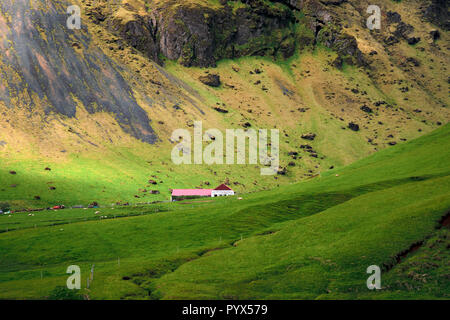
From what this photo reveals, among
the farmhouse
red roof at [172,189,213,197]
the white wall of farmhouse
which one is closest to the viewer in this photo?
the farmhouse

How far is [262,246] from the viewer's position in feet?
236

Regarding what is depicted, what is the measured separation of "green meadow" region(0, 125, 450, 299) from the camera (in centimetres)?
5272

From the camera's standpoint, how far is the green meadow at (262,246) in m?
52.7

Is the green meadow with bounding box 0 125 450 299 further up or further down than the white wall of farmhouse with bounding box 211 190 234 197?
further down

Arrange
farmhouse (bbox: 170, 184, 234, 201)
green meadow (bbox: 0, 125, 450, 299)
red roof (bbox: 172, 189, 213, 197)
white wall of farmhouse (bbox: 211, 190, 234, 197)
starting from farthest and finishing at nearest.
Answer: white wall of farmhouse (bbox: 211, 190, 234, 197)
red roof (bbox: 172, 189, 213, 197)
farmhouse (bbox: 170, 184, 234, 201)
green meadow (bbox: 0, 125, 450, 299)

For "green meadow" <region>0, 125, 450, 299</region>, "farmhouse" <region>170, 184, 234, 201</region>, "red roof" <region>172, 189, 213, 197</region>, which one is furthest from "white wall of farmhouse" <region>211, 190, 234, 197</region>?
"green meadow" <region>0, 125, 450, 299</region>

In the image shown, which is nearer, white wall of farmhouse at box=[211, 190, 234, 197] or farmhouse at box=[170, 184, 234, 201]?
farmhouse at box=[170, 184, 234, 201]

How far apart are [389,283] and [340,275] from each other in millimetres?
6028

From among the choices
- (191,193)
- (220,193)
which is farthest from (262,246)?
(220,193)

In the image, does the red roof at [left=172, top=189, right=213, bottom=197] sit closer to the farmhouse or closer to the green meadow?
the farmhouse
